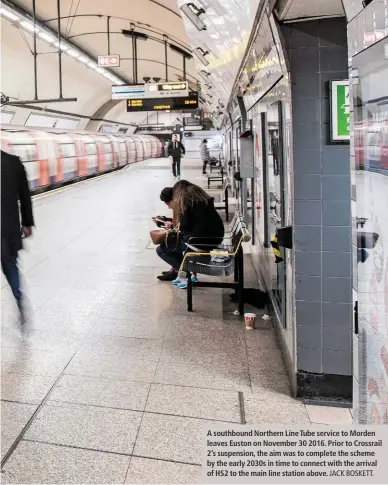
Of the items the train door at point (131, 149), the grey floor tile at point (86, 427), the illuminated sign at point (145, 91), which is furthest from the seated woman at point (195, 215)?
the train door at point (131, 149)

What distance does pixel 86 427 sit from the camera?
2170 millimetres

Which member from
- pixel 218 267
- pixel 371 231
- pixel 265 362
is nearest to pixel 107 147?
pixel 218 267

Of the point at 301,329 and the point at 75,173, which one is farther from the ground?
the point at 75,173

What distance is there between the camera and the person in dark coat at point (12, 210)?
3.20 metres

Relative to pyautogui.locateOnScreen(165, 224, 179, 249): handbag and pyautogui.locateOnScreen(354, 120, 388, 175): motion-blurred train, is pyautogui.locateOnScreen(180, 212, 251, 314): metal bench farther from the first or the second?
pyautogui.locateOnScreen(354, 120, 388, 175): motion-blurred train

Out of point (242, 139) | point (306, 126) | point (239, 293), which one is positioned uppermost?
point (242, 139)

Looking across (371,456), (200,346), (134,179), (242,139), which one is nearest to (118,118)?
(134,179)

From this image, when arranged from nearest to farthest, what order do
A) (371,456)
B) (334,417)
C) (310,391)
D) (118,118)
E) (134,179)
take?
(371,456) → (334,417) → (310,391) → (134,179) → (118,118)

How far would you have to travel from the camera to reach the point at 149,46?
12.4 metres

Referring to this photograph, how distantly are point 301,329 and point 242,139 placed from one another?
310 cm

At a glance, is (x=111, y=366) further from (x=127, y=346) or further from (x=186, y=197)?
(x=186, y=197)

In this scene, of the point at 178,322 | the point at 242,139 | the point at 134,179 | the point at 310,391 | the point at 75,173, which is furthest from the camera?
the point at 134,179

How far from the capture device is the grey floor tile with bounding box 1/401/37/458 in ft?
6.77

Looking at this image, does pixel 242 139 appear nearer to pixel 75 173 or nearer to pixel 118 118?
pixel 75 173
